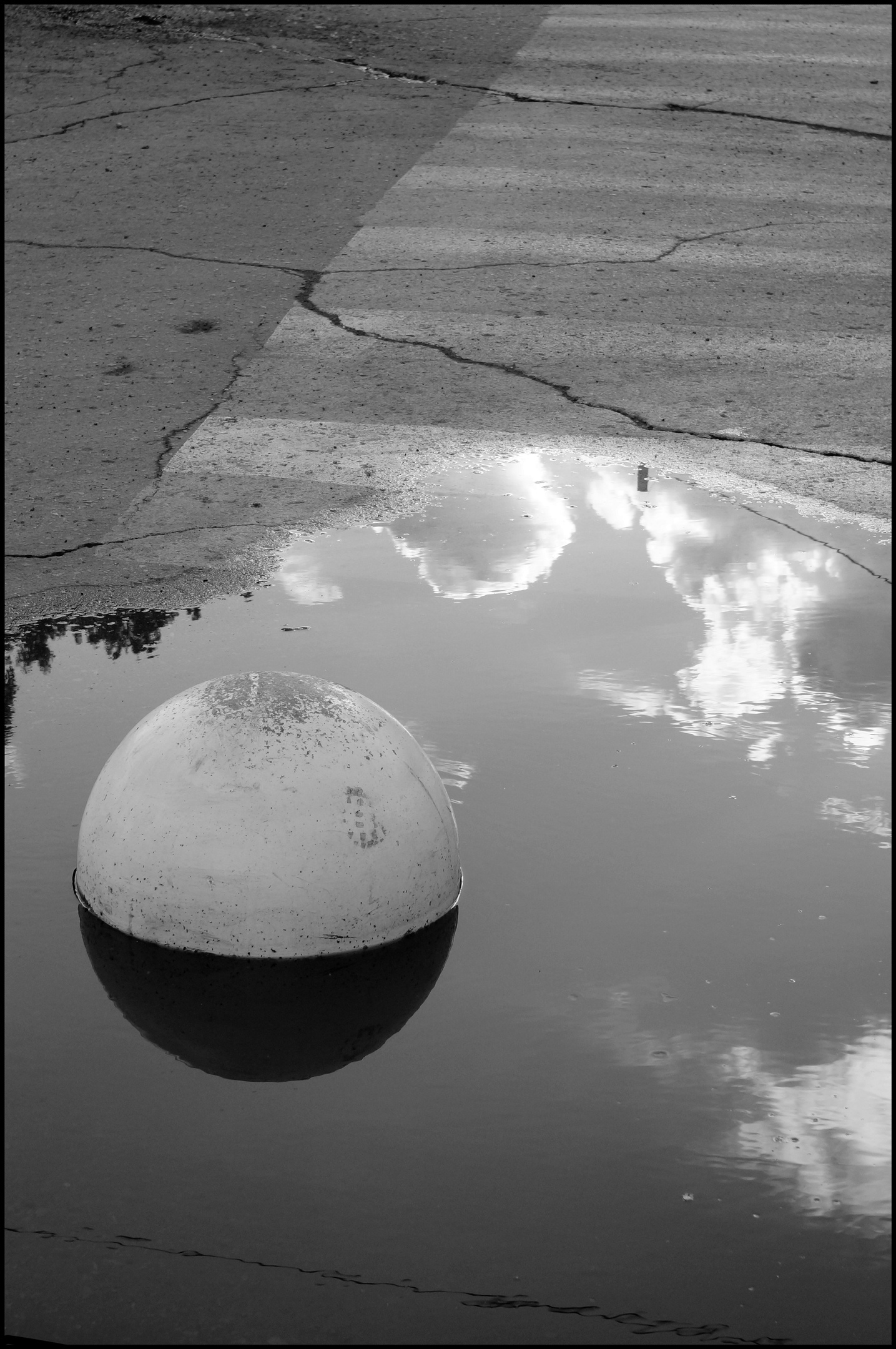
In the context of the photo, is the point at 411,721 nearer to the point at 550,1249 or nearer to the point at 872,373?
the point at 550,1249

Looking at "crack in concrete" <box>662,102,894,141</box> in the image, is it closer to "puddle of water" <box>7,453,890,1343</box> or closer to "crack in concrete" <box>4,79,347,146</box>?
"crack in concrete" <box>4,79,347,146</box>

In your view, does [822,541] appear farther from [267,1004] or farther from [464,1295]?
[464,1295]

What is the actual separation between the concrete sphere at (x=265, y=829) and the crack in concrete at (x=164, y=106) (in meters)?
9.73

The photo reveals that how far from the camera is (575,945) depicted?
12.0 ft

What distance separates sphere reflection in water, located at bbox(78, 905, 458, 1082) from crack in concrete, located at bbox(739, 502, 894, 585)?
117 inches

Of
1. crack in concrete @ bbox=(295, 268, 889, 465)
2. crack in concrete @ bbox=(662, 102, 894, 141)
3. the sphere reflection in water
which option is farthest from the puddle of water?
crack in concrete @ bbox=(662, 102, 894, 141)

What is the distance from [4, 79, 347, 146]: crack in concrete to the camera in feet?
39.0

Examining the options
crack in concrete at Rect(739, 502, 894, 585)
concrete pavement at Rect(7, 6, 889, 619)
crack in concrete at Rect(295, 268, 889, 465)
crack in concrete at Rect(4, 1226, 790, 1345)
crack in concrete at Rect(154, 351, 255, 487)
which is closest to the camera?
crack in concrete at Rect(4, 1226, 790, 1345)

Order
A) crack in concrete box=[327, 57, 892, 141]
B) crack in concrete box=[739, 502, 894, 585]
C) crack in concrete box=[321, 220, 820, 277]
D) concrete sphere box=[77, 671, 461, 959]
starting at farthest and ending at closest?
1. crack in concrete box=[327, 57, 892, 141]
2. crack in concrete box=[321, 220, 820, 277]
3. crack in concrete box=[739, 502, 894, 585]
4. concrete sphere box=[77, 671, 461, 959]

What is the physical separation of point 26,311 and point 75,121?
462 cm

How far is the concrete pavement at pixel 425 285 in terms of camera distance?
6480 mm

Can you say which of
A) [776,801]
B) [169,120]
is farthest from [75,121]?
[776,801]

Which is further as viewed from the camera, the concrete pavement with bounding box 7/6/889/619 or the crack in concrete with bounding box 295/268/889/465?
the crack in concrete with bounding box 295/268/889/465

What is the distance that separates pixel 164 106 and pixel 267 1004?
36.1 feet
